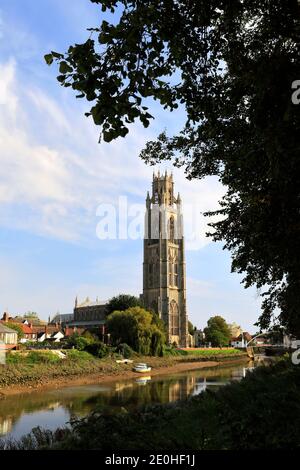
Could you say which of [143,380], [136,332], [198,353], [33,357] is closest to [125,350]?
[136,332]

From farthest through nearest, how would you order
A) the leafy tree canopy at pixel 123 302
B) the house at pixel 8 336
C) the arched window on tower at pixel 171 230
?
the arched window on tower at pixel 171 230 < the leafy tree canopy at pixel 123 302 < the house at pixel 8 336

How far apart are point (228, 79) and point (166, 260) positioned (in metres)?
101

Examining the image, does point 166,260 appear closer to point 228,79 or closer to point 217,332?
point 217,332

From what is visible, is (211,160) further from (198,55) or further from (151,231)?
(151,231)

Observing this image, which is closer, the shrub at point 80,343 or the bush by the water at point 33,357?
the bush by the water at point 33,357

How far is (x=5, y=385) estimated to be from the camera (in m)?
34.9

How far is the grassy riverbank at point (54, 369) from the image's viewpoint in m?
37.2

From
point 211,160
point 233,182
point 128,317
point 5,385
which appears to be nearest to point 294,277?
point 233,182

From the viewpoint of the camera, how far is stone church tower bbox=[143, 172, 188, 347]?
347 feet

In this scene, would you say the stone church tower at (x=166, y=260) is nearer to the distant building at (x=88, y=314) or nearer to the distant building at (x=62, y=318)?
the distant building at (x=88, y=314)

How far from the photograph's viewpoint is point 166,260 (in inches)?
4370

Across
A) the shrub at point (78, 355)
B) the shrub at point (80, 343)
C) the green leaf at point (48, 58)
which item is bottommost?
the shrub at point (78, 355)

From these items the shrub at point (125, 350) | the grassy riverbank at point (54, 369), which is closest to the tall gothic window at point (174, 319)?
the grassy riverbank at point (54, 369)

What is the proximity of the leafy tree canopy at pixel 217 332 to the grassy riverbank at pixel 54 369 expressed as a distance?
5303 centimetres
